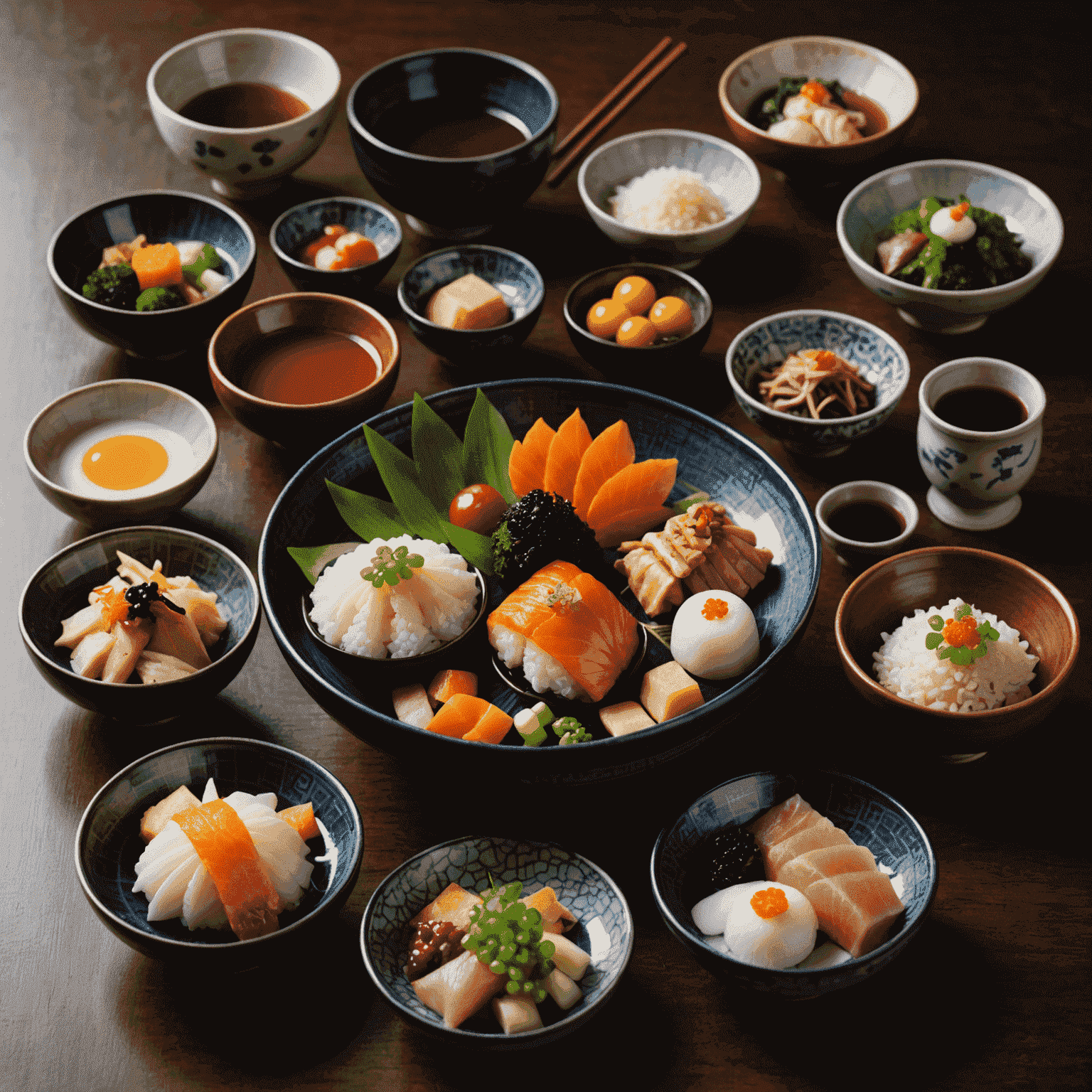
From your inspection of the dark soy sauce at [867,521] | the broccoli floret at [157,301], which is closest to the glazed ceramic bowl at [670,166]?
the dark soy sauce at [867,521]

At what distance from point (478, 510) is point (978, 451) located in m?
1.13

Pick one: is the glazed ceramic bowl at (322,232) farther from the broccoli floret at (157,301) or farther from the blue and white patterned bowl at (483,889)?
the blue and white patterned bowl at (483,889)

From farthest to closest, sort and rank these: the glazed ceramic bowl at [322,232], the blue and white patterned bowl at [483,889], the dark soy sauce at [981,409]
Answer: the glazed ceramic bowl at [322,232]
the dark soy sauce at [981,409]
the blue and white patterned bowl at [483,889]

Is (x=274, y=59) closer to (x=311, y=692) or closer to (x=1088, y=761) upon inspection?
(x=311, y=692)

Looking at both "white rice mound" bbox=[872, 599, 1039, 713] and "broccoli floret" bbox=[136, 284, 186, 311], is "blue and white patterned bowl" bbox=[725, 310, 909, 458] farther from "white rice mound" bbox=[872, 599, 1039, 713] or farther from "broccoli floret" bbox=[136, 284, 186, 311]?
"broccoli floret" bbox=[136, 284, 186, 311]

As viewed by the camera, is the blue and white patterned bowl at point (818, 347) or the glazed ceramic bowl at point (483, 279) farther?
the glazed ceramic bowl at point (483, 279)

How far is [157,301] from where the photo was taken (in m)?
2.92

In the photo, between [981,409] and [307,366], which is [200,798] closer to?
[307,366]

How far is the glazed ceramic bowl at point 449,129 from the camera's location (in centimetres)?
315

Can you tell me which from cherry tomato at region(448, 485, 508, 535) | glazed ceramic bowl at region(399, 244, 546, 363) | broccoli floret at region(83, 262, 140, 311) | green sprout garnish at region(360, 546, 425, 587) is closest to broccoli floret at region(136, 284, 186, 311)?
broccoli floret at region(83, 262, 140, 311)

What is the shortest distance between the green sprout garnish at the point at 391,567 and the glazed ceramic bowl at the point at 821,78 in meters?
2.01

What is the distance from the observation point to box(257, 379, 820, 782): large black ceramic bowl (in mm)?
1938

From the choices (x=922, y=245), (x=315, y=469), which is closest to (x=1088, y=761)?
(x=922, y=245)

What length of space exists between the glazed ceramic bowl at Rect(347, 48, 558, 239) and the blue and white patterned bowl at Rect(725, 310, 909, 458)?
2.78 ft
